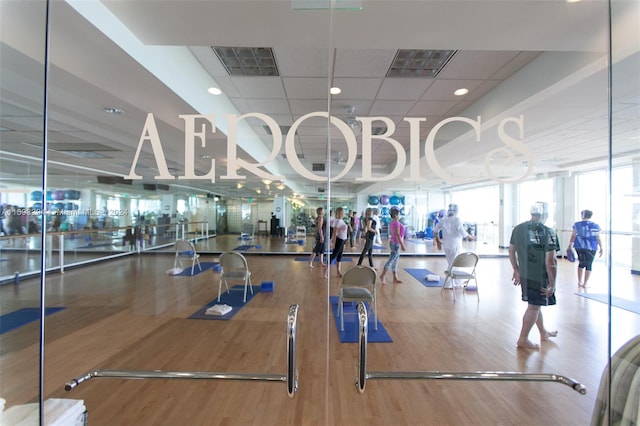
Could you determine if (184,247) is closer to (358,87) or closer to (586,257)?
(358,87)

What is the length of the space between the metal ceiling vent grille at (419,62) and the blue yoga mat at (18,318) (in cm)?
565

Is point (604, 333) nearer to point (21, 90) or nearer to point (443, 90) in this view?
point (443, 90)

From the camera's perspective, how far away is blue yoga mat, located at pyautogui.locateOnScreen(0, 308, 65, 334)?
3637 millimetres

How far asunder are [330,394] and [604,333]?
3.79 metres

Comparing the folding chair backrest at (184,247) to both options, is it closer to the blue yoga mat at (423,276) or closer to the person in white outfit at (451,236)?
the blue yoga mat at (423,276)

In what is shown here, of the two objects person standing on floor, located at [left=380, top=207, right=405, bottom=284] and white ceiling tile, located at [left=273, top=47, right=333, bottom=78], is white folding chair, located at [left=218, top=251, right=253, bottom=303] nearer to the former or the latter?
person standing on floor, located at [left=380, top=207, right=405, bottom=284]

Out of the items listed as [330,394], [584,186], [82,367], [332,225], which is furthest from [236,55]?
[584,186]

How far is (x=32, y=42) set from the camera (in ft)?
6.79

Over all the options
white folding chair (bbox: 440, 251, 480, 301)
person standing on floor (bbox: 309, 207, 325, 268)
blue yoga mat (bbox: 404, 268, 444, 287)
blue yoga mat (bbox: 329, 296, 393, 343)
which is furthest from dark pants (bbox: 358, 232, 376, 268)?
white folding chair (bbox: 440, 251, 480, 301)

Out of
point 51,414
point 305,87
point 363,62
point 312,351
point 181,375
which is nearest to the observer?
point 51,414

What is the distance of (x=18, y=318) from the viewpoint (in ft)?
12.7

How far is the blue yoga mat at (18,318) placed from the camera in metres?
3.64

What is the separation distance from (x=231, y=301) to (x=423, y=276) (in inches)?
124

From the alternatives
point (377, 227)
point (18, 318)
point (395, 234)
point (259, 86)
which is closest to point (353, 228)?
point (377, 227)
